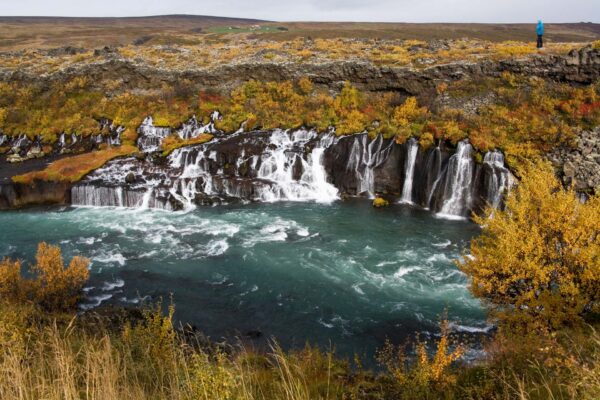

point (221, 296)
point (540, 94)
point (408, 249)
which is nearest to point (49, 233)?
point (221, 296)

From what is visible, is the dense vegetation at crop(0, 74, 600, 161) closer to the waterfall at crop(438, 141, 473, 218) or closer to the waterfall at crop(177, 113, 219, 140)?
the waterfall at crop(177, 113, 219, 140)

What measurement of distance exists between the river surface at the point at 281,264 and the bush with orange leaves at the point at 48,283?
1219mm

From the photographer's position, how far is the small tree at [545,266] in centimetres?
Answer: 1349

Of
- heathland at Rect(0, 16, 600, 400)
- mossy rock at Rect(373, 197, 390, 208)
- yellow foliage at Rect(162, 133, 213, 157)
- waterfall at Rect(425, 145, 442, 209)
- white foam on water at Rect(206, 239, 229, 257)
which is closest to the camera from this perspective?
heathland at Rect(0, 16, 600, 400)

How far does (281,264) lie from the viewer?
25656 mm

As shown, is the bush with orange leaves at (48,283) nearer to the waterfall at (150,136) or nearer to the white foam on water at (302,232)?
the white foam on water at (302,232)

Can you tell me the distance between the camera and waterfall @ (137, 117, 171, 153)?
45153 millimetres

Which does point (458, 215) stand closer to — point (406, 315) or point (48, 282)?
point (406, 315)

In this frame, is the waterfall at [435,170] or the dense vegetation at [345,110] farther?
the dense vegetation at [345,110]

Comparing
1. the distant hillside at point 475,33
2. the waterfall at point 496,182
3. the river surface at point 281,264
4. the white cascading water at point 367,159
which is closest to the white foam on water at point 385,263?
the river surface at point 281,264

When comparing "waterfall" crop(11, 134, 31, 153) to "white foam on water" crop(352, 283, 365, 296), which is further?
"waterfall" crop(11, 134, 31, 153)

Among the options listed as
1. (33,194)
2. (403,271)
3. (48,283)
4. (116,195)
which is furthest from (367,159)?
(33,194)

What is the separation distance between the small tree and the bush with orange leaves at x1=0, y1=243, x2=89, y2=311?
18.2m

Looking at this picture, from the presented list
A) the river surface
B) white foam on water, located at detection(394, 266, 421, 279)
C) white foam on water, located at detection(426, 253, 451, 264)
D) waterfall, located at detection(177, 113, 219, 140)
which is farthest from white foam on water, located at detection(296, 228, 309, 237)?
waterfall, located at detection(177, 113, 219, 140)
